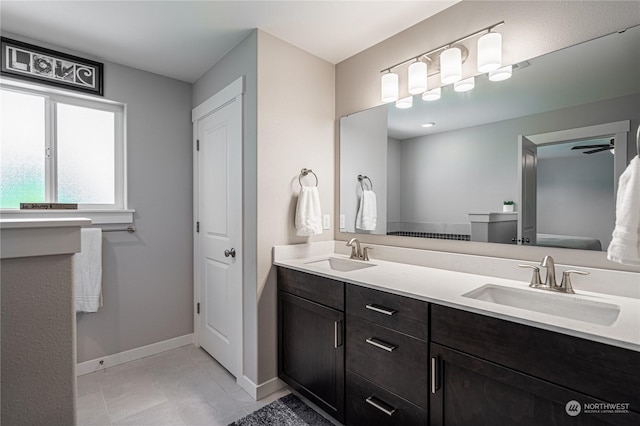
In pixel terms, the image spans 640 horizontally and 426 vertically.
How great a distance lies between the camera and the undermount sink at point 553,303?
3.82 ft

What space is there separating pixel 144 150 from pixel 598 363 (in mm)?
2944

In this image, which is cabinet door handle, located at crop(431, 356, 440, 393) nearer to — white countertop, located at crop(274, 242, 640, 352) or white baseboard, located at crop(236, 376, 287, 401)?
white countertop, located at crop(274, 242, 640, 352)

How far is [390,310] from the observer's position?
1.38 m

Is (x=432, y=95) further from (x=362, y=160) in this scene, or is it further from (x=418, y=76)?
(x=362, y=160)

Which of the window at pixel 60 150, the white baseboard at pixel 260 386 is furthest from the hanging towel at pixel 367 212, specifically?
the window at pixel 60 150

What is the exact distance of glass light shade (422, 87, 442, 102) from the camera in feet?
6.03

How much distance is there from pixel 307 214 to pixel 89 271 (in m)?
1.65

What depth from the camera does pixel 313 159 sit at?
7.52ft

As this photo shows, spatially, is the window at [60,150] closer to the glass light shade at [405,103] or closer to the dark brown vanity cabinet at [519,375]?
the glass light shade at [405,103]

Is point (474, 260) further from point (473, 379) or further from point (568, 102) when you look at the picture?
point (568, 102)

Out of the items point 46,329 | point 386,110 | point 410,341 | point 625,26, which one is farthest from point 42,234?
point 625,26

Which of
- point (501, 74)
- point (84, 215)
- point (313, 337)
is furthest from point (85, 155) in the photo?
point (501, 74)

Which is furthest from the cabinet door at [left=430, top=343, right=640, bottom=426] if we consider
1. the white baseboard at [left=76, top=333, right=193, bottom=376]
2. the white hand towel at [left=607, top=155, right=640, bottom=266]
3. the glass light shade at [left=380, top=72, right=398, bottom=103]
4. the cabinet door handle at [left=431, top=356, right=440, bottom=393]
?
the white baseboard at [left=76, top=333, right=193, bottom=376]

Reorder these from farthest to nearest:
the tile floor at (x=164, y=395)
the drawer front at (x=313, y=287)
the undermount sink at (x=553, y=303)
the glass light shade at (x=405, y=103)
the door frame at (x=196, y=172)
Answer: the door frame at (x=196, y=172)
the glass light shade at (x=405, y=103)
the tile floor at (x=164, y=395)
the drawer front at (x=313, y=287)
the undermount sink at (x=553, y=303)
